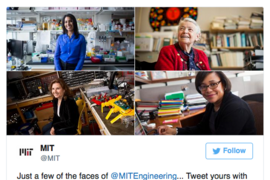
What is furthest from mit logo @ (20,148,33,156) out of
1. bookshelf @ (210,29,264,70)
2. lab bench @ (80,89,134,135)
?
bookshelf @ (210,29,264,70)

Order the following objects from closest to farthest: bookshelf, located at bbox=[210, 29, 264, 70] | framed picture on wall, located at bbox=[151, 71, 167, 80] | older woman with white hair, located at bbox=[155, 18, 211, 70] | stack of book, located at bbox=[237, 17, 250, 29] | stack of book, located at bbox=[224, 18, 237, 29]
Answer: older woman with white hair, located at bbox=[155, 18, 211, 70], framed picture on wall, located at bbox=[151, 71, 167, 80], bookshelf, located at bbox=[210, 29, 264, 70], stack of book, located at bbox=[237, 17, 250, 29], stack of book, located at bbox=[224, 18, 237, 29]

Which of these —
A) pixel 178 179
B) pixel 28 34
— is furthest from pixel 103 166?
pixel 28 34

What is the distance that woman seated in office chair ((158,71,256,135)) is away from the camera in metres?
1.56

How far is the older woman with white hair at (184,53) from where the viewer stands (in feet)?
4.80

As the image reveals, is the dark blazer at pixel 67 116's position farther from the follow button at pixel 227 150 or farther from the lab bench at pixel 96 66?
the follow button at pixel 227 150

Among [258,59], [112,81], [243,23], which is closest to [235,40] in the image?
[243,23]

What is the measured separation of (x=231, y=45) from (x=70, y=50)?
1.97 meters

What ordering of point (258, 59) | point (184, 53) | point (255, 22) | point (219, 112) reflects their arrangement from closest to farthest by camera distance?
point (184, 53)
point (219, 112)
point (258, 59)
point (255, 22)

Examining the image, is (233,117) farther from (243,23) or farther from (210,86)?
(243,23)

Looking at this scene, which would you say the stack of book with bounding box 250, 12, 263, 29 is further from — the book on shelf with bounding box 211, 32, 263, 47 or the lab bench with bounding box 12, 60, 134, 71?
the lab bench with bounding box 12, 60, 134, 71

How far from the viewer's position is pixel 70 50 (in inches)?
Result: 59.0

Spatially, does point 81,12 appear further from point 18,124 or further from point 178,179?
point 178,179

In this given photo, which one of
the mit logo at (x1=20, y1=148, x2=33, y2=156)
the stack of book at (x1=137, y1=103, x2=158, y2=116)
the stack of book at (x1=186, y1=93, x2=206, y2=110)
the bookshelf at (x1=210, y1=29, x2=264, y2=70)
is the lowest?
the mit logo at (x1=20, y1=148, x2=33, y2=156)
